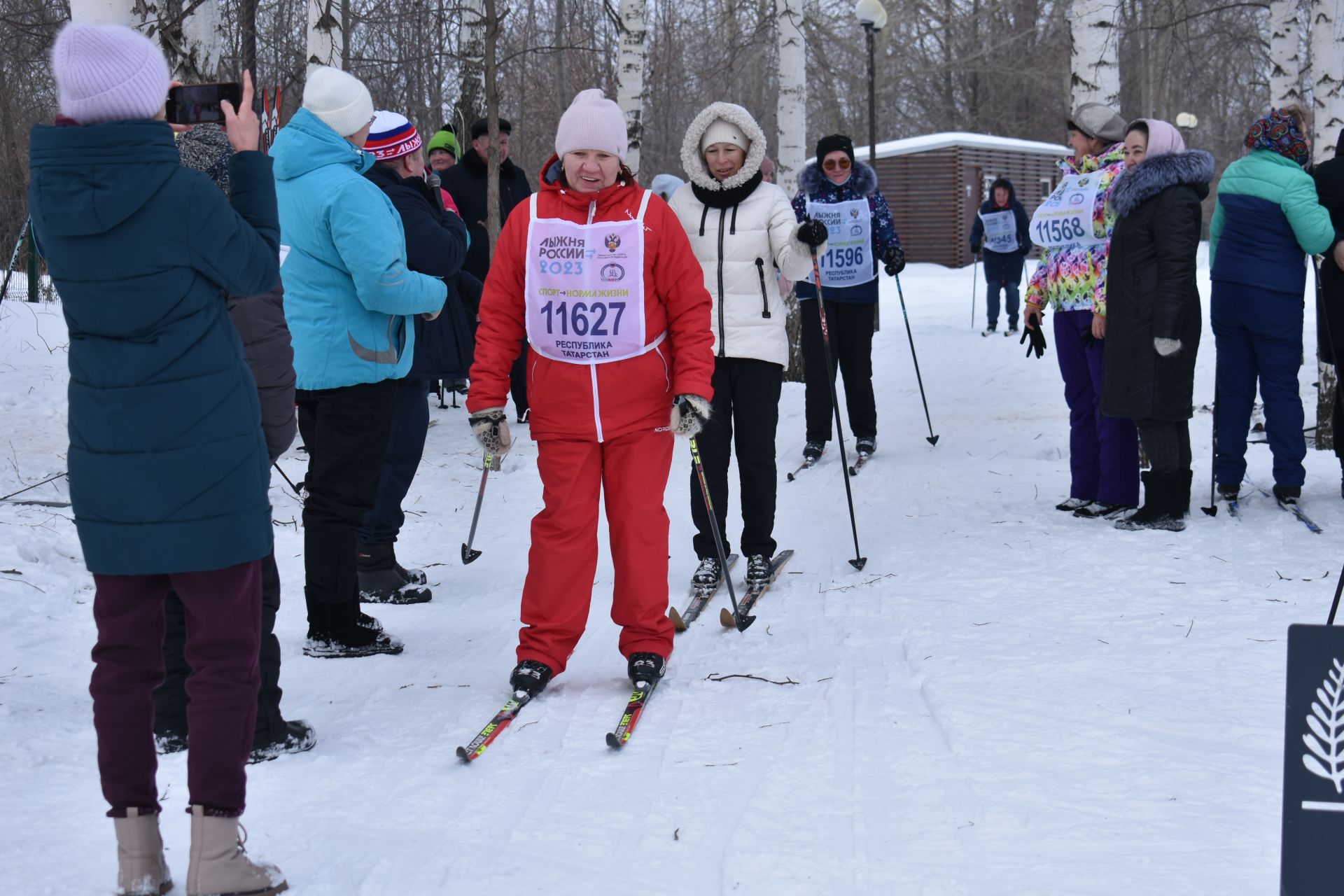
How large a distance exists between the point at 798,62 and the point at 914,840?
9544 millimetres

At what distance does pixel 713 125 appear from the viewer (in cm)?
540

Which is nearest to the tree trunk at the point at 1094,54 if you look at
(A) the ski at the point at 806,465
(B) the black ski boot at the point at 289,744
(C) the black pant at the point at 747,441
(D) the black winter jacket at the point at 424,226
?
(A) the ski at the point at 806,465

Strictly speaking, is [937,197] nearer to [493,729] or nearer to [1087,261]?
[1087,261]

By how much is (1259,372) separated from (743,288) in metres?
2.90

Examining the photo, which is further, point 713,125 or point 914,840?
point 713,125

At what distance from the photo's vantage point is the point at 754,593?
5352 mm

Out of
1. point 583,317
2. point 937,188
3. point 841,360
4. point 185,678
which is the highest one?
point 937,188

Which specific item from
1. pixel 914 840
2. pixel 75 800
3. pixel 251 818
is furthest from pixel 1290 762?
pixel 75 800

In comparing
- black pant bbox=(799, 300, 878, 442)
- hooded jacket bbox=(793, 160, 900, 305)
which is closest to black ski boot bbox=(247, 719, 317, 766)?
black pant bbox=(799, 300, 878, 442)

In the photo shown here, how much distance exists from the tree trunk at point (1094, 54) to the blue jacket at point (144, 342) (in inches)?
249

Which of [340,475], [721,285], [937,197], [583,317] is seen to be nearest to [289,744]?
[340,475]

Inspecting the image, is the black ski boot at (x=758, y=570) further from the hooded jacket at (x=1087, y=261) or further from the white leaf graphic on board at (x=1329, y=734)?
the white leaf graphic on board at (x=1329, y=734)

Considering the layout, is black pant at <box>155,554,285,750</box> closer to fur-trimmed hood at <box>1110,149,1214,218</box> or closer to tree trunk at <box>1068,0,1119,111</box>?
fur-trimmed hood at <box>1110,149,1214,218</box>

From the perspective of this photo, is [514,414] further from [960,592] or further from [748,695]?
[748,695]
